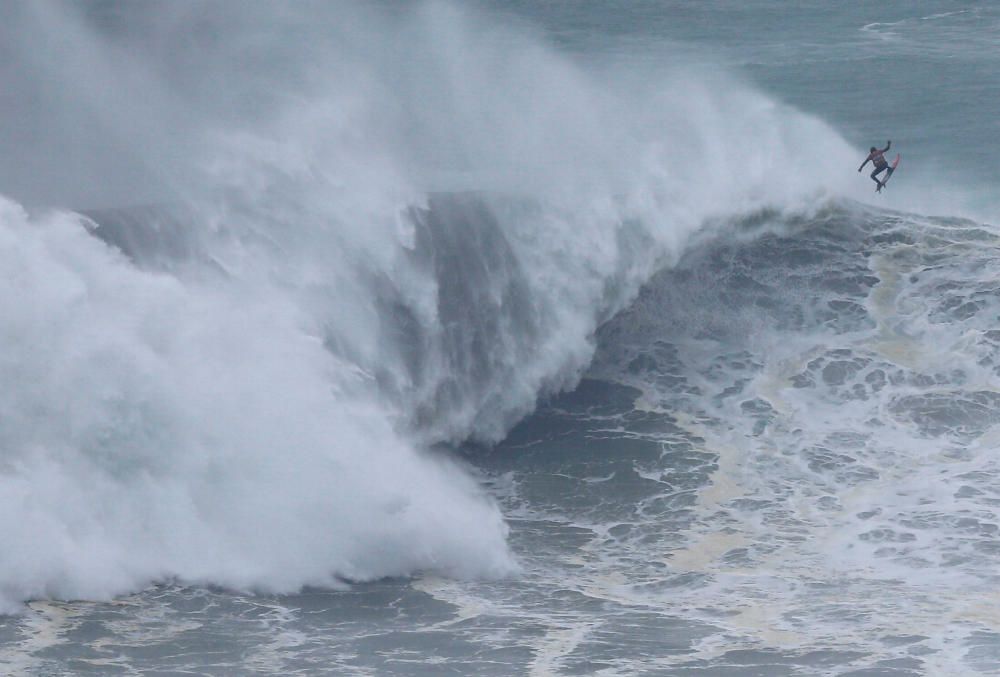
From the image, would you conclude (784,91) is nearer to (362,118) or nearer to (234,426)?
(362,118)

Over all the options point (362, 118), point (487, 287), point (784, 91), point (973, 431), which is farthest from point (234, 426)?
point (784, 91)

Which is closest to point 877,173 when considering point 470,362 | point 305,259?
point 470,362

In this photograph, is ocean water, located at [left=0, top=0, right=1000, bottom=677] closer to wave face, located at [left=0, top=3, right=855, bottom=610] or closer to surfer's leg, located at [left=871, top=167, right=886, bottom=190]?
wave face, located at [left=0, top=3, right=855, bottom=610]

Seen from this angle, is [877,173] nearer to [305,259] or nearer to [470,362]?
[470,362]

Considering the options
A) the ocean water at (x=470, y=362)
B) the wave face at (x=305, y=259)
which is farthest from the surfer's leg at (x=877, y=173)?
the wave face at (x=305, y=259)

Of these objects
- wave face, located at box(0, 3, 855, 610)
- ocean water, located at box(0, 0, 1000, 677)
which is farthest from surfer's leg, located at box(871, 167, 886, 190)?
wave face, located at box(0, 3, 855, 610)

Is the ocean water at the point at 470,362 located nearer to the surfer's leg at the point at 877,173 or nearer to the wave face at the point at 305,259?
the wave face at the point at 305,259
